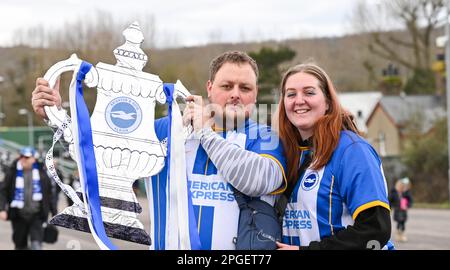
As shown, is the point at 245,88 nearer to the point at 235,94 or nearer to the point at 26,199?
the point at 235,94

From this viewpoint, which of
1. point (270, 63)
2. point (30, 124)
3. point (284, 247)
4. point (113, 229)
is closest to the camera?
point (284, 247)

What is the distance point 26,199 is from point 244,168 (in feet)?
28.4

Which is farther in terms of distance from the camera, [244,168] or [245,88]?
[245,88]

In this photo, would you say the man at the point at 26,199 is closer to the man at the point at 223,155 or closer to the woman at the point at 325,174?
the man at the point at 223,155

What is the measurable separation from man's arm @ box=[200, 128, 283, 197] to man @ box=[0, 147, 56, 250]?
8.44 m

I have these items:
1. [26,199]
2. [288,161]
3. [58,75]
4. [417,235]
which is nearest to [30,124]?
[417,235]

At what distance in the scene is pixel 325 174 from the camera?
3.67 m

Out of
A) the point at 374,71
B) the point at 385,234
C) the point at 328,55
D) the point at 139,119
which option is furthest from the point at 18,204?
the point at 328,55

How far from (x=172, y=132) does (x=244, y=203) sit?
1.80ft

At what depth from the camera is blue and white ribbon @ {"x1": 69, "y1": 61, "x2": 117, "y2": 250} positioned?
3.67 m

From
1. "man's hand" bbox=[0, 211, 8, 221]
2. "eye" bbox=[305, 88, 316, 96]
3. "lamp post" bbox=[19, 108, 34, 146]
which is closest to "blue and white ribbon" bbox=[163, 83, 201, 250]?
"eye" bbox=[305, 88, 316, 96]

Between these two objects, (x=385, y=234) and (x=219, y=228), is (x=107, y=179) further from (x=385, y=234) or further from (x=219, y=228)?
(x=385, y=234)

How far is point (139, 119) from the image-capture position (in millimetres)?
3936

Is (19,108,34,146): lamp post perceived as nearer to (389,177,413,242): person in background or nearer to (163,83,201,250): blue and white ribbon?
(389,177,413,242): person in background
